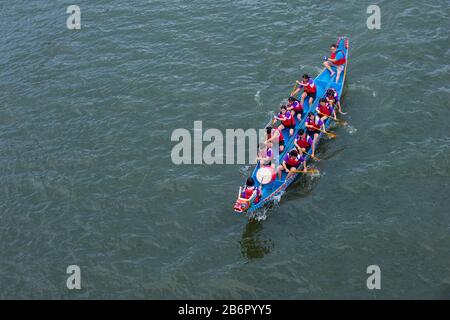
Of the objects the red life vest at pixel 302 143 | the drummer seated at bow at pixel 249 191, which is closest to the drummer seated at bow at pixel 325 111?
the red life vest at pixel 302 143

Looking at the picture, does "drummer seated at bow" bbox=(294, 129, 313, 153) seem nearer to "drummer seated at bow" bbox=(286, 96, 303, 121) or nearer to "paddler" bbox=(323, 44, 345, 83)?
Result: "drummer seated at bow" bbox=(286, 96, 303, 121)

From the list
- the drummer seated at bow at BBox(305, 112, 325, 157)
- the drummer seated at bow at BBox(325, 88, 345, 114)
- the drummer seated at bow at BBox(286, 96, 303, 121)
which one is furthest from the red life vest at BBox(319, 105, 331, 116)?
the drummer seated at bow at BBox(286, 96, 303, 121)

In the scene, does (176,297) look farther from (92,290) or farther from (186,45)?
(186,45)

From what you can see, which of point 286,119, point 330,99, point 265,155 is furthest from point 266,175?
point 330,99

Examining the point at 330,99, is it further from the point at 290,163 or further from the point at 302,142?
the point at 290,163
